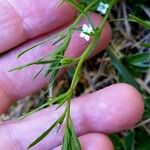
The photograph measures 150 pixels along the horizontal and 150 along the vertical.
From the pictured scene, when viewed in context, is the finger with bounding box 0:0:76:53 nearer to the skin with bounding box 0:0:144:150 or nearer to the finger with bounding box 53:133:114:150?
the skin with bounding box 0:0:144:150

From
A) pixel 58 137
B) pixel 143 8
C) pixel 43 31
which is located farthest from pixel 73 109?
pixel 143 8

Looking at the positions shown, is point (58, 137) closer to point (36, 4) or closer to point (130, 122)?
point (130, 122)

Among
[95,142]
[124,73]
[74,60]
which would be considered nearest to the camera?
[74,60]

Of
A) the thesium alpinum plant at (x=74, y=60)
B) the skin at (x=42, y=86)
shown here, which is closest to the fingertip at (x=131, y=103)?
the skin at (x=42, y=86)

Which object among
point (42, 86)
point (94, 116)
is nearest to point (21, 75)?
point (42, 86)

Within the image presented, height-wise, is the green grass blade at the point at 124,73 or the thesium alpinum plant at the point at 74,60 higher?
the thesium alpinum plant at the point at 74,60

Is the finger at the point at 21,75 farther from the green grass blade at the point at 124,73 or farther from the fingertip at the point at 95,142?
the fingertip at the point at 95,142

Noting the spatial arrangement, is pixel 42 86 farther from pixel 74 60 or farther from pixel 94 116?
pixel 74 60
